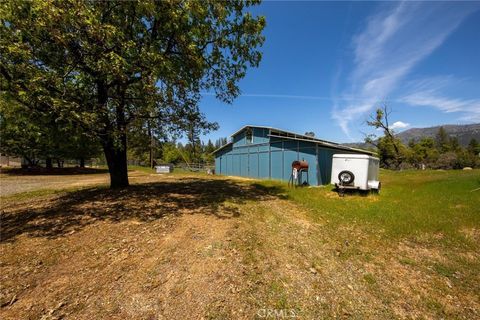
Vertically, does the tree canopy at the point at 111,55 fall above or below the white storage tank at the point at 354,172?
above

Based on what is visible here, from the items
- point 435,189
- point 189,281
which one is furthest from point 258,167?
point 189,281

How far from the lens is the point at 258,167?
26.2m

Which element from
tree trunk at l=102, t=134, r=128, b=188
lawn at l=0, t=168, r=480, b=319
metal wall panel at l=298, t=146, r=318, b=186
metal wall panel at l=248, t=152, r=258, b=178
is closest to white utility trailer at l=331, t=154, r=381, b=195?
lawn at l=0, t=168, r=480, b=319

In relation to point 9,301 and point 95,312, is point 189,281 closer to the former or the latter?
point 95,312

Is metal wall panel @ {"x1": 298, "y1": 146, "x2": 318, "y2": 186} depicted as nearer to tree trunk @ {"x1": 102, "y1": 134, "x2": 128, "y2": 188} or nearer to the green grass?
the green grass

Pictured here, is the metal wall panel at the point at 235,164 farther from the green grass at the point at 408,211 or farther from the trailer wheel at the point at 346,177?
the trailer wheel at the point at 346,177

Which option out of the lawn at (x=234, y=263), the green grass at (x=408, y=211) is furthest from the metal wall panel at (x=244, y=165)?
the lawn at (x=234, y=263)

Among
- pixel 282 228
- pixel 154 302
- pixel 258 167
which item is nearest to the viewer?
pixel 154 302

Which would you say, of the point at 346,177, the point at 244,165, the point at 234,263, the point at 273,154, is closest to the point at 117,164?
the point at 234,263

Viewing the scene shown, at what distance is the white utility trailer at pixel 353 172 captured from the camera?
527 inches

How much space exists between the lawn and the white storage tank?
3.88 metres

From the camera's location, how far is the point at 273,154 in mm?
24156

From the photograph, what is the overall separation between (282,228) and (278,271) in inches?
107

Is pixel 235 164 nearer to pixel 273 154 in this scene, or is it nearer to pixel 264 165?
pixel 264 165
